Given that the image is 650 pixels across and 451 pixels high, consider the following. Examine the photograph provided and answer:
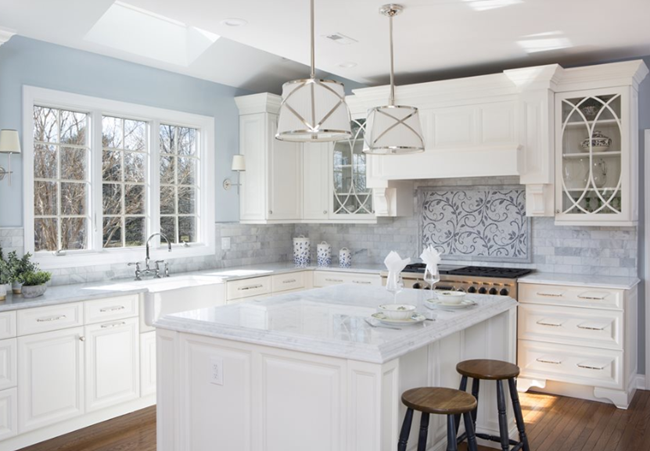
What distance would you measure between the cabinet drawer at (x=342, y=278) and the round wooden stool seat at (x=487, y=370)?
7.88ft

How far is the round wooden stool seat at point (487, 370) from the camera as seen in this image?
305 cm

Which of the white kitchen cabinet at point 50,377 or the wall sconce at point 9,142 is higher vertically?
the wall sconce at point 9,142

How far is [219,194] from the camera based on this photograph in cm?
594

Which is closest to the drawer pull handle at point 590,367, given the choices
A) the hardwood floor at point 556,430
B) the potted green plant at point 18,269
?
the hardwood floor at point 556,430

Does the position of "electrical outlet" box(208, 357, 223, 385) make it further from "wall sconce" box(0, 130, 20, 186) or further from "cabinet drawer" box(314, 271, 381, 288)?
"cabinet drawer" box(314, 271, 381, 288)

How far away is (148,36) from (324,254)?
2.69m

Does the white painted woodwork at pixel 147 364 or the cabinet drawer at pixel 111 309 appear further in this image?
the white painted woodwork at pixel 147 364

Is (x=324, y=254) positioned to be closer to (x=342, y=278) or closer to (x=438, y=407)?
(x=342, y=278)

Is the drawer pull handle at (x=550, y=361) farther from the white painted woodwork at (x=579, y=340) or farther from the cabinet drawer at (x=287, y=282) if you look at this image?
the cabinet drawer at (x=287, y=282)

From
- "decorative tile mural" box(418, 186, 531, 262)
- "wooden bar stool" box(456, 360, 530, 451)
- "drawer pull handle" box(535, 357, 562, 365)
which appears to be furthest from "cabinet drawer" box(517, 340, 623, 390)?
"wooden bar stool" box(456, 360, 530, 451)

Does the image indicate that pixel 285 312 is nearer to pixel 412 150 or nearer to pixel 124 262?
pixel 412 150

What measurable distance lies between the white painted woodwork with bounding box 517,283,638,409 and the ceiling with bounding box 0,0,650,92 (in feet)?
6.22

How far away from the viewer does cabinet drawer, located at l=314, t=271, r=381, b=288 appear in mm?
5656

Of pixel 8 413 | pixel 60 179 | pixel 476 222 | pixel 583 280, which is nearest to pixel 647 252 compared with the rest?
pixel 583 280
